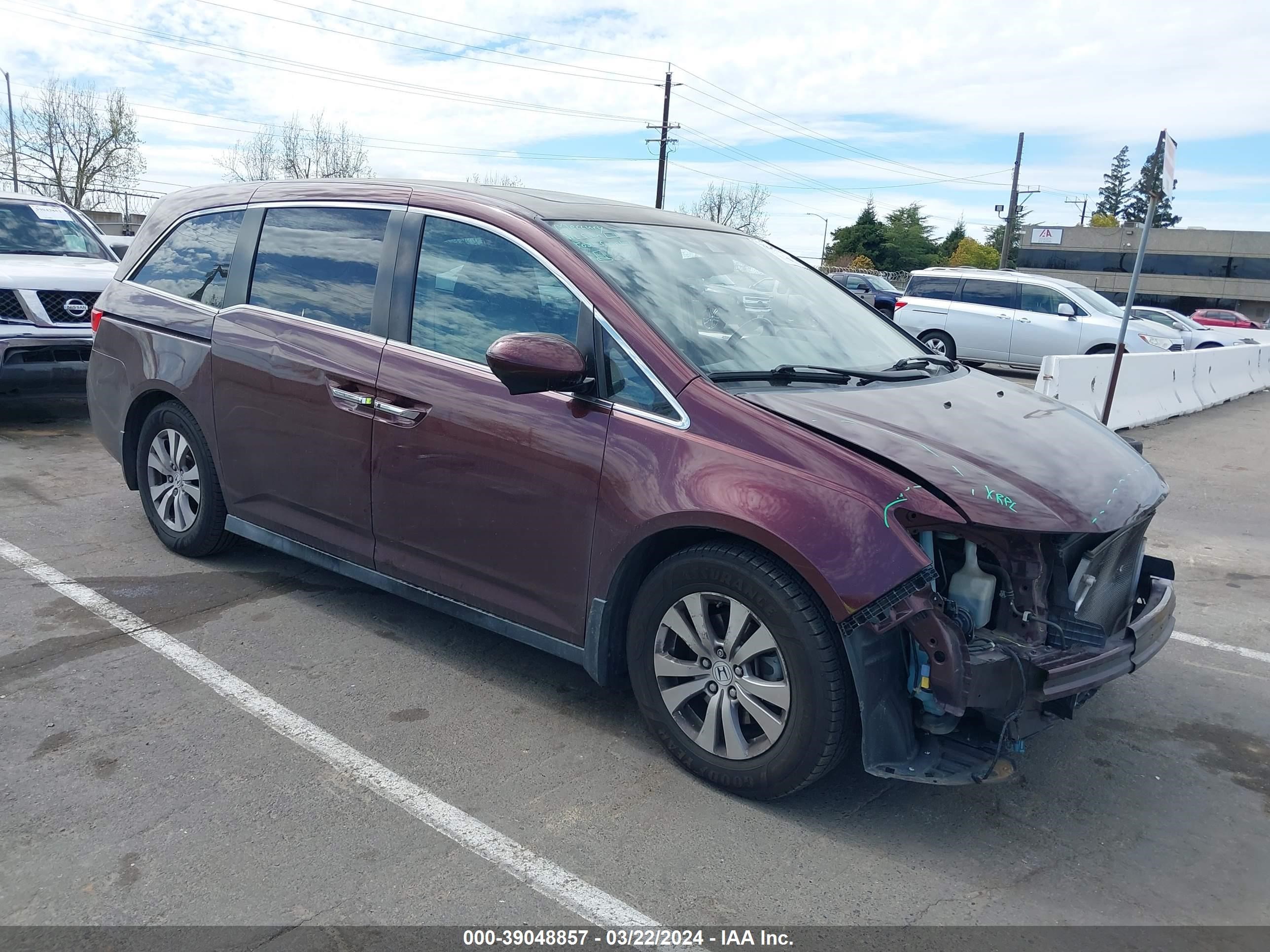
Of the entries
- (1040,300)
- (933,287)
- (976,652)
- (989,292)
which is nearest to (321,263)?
(976,652)

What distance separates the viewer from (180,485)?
16.6 ft

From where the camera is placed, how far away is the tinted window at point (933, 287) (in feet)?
59.1

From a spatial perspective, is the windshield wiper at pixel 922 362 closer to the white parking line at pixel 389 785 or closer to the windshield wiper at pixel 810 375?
the windshield wiper at pixel 810 375

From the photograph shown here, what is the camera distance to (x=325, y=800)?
3.12 m

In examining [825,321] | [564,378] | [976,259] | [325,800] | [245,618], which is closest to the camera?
[325,800]

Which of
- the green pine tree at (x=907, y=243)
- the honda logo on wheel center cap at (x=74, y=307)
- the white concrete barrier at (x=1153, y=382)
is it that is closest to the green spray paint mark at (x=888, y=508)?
the white concrete barrier at (x=1153, y=382)

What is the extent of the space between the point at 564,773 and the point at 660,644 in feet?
1.80

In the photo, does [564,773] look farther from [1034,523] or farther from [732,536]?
[1034,523]

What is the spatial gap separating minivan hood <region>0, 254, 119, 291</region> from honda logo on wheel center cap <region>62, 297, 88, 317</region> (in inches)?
3.6

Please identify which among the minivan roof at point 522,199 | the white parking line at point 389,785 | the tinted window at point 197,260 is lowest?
the white parking line at point 389,785

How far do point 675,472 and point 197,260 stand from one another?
3111 millimetres

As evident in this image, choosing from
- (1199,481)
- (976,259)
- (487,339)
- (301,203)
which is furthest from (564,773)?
(976,259)

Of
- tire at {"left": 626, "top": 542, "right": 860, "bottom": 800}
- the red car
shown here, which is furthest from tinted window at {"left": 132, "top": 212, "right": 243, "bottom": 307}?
the red car

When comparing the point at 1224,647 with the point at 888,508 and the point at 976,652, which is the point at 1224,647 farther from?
the point at 888,508
